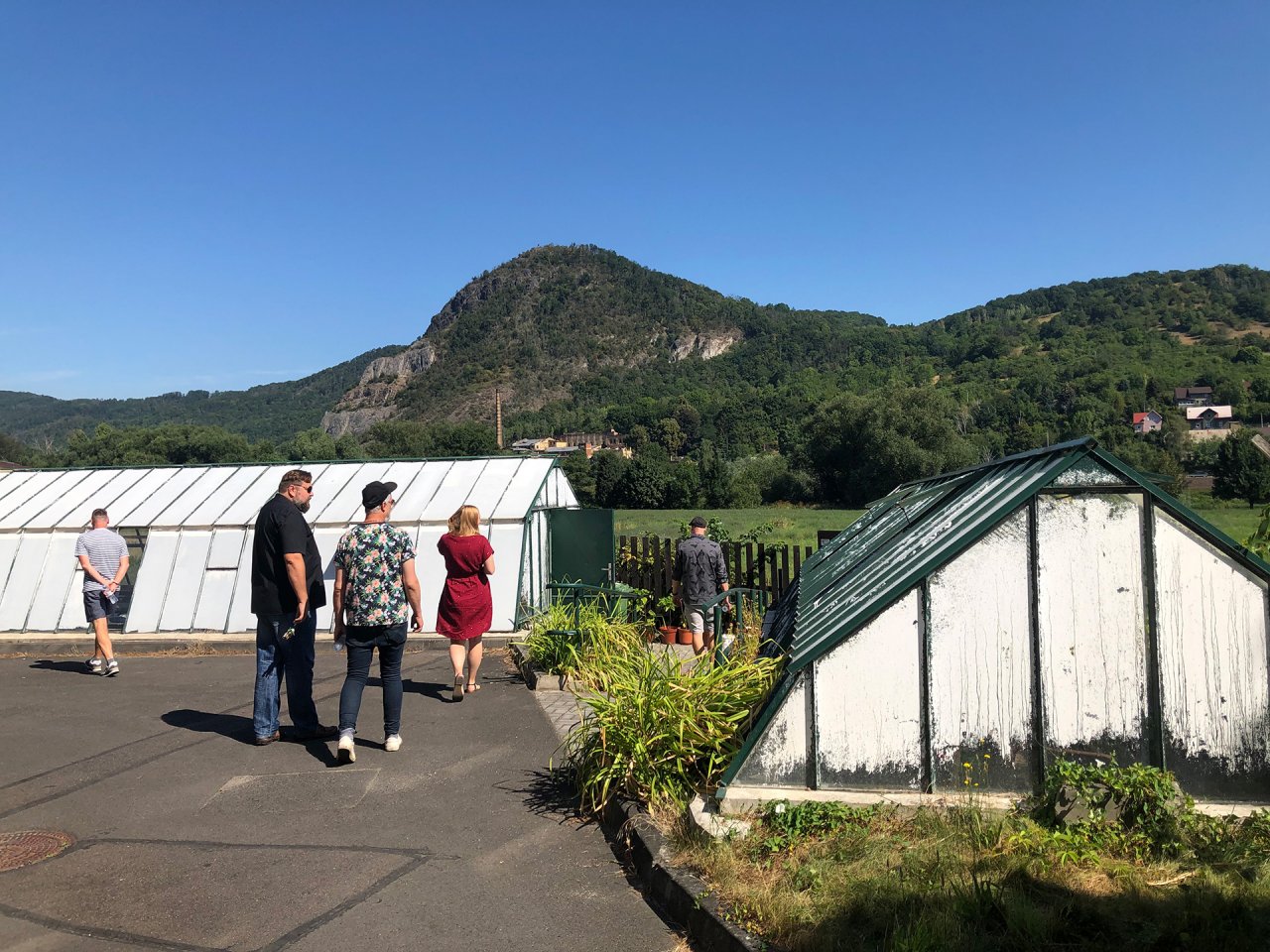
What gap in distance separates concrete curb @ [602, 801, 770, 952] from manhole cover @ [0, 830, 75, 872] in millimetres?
3137

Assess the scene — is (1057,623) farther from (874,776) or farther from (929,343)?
(929,343)

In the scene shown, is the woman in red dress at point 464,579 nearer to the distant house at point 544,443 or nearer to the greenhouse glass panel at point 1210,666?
the greenhouse glass panel at point 1210,666

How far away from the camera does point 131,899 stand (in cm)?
436

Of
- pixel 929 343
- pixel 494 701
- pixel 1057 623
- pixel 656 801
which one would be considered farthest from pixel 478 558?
pixel 929 343

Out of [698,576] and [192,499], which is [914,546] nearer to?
[698,576]

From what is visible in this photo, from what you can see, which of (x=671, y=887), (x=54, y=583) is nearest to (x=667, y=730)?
(x=671, y=887)

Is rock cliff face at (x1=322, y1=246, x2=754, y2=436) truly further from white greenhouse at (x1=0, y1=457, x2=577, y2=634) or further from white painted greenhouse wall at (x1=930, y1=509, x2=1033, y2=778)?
white painted greenhouse wall at (x1=930, y1=509, x2=1033, y2=778)

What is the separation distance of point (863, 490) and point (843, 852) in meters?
66.1

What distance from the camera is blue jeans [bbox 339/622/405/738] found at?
659 cm

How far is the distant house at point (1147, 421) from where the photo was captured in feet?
277

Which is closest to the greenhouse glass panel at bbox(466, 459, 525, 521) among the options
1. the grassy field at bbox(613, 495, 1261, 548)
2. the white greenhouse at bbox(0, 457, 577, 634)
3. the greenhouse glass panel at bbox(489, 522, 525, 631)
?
the white greenhouse at bbox(0, 457, 577, 634)

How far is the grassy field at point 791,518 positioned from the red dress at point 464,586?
29.9 m

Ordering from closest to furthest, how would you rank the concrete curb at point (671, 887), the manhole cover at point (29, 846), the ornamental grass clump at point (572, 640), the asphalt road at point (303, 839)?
the concrete curb at point (671, 887) → the asphalt road at point (303, 839) → the manhole cover at point (29, 846) → the ornamental grass clump at point (572, 640)

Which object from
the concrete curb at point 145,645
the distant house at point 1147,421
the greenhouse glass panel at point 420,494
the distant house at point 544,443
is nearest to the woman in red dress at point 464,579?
the concrete curb at point 145,645
